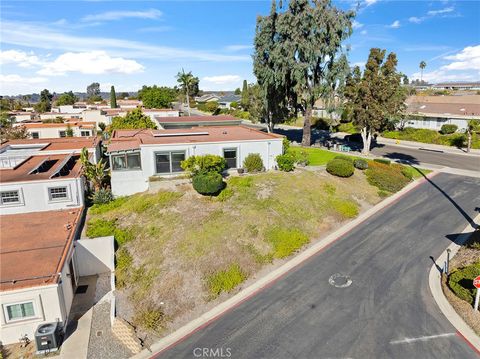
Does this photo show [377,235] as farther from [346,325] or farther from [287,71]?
[287,71]

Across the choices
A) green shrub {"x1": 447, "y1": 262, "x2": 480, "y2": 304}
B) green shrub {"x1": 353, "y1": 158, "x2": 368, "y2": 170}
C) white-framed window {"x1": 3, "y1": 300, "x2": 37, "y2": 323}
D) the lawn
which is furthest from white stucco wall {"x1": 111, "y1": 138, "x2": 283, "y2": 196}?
green shrub {"x1": 447, "y1": 262, "x2": 480, "y2": 304}

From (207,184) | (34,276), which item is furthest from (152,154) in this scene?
(34,276)

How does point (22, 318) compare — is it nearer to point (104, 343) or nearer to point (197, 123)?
point (104, 343)

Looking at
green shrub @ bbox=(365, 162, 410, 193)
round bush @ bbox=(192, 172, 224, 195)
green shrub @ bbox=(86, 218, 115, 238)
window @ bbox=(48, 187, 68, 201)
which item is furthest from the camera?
green shrub @ bbox=(365, 162, 410, 193)

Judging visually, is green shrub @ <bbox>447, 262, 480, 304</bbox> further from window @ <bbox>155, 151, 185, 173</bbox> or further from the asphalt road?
window @ <bbox>155, 151, 185, 173</bbox>

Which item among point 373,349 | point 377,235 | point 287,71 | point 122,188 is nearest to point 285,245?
point 377,235

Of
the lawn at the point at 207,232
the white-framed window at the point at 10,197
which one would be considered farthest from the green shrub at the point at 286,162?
the white-framed window at the point at 10,197
